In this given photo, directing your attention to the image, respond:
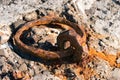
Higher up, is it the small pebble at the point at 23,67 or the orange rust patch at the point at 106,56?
the orange rust patch at the point at 106,56

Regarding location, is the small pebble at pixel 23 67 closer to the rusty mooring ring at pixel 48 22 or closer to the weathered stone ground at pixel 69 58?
the weathered stone ground at pixel 69 58

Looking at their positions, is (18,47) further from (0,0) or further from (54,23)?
(0,0)

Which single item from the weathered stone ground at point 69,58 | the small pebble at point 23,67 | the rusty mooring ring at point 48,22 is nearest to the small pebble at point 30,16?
the weathered stone ground at point 69,58

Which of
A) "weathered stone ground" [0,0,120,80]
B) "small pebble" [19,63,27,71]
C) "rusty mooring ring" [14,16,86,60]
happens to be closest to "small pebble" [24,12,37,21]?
"weathered stone ground" [0,0,120,80]

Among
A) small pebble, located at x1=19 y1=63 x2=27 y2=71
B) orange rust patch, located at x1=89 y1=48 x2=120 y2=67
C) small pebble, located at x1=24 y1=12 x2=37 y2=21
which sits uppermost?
small pebble, located at x1=24 y1=12 x2=37 y2=21

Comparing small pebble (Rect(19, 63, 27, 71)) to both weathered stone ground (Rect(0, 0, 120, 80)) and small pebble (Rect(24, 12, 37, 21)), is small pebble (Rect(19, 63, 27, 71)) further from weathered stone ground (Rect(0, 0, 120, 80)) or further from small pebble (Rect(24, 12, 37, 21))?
small pebble (Rect(24, 12, 37, 21))

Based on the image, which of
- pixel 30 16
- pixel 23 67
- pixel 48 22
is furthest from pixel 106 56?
pixel 30 16

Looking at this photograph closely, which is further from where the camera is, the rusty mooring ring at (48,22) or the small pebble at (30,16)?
the small pebble at (30,16)
